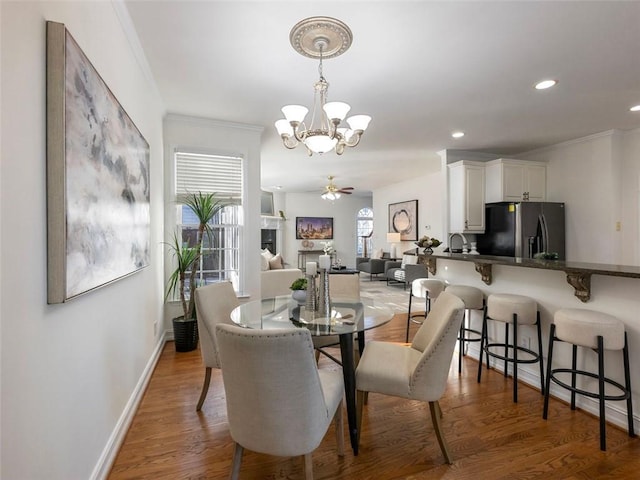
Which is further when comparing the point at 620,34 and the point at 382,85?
the point at 382,85

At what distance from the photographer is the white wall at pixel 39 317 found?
Answer: 3.13 ft

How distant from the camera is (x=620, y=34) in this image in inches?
86.4

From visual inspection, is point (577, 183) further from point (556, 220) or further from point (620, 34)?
point (620, 34)

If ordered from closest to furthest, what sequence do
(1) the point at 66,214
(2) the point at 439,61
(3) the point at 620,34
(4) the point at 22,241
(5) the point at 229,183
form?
(4) the point at 22,241 < (1) the point at 66,214 < (3) the point at 620,34 < (2) the point at 439,61 < (5) the point at 229,183

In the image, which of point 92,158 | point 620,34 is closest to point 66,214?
point 92,158

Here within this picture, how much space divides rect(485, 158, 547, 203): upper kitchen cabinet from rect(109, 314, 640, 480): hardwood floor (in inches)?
126

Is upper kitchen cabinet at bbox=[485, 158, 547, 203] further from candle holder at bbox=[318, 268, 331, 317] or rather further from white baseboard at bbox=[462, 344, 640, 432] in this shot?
candle holder at bbox=[318, 268, 331, 317]

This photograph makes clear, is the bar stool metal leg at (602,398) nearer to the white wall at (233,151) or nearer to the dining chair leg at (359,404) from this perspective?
the dining chair leg at (359,404)

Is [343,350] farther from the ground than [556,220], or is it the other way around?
[556,220]

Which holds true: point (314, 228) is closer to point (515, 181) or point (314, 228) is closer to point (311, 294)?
point (515, 181)

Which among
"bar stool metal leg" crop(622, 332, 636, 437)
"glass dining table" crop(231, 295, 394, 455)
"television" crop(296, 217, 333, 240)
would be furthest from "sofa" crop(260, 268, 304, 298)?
"television" crop(296, 217, 333, 240)

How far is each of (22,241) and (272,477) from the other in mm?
1576

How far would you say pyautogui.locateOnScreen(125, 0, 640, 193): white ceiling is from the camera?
78.1 inches

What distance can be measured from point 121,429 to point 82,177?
1.56m
